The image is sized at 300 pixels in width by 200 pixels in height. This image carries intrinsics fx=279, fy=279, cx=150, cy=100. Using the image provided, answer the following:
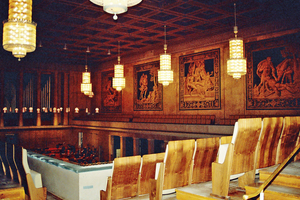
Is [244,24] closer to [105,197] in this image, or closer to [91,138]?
[105,197]

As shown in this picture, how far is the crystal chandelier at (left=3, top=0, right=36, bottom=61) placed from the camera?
370 cm

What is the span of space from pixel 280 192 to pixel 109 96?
14641mm

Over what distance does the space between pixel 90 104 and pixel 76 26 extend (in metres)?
9.28

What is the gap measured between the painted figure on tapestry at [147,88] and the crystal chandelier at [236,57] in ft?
19.6

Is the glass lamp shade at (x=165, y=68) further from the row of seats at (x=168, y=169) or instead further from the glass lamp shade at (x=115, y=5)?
the glass lamp shade at (x=115, y=5)

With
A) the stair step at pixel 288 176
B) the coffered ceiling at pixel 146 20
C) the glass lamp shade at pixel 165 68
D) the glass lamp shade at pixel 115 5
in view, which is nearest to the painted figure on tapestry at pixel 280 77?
the coffered ceiling at pixel 146 20

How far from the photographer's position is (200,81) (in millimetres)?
11281

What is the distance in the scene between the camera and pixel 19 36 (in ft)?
12.2

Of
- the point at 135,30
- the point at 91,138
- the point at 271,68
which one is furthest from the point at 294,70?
the point at 91,138

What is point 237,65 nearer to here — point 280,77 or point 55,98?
point 280,77

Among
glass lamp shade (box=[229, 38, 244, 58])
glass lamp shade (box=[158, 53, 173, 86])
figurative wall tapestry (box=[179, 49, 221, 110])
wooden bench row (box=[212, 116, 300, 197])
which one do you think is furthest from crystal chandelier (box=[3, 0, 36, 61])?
figurative wall tapestry (box=[179, 49, 221, 110])

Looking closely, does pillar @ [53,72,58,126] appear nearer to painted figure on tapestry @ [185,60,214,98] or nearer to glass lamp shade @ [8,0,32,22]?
painted figure on tapestry @ [185,60,214,98]

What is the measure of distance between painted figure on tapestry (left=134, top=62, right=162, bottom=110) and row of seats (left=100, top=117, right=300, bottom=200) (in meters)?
9.58

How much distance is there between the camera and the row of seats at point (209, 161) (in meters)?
2.90
